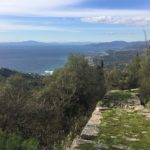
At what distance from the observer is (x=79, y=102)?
26.8m

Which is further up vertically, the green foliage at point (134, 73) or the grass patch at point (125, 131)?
the grass patch at point (125, 131)

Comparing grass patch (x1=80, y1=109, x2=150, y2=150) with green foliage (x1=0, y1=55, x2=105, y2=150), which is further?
green foliage (x1=0, y1=55, x2=105, y2=150)

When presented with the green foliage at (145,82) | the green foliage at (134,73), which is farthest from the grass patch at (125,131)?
the green foliage at (134,73)

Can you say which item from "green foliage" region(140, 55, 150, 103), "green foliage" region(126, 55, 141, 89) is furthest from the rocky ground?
"green foliage" region(126, 55, 141, 89)

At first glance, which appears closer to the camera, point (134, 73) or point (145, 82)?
point (145, 82)

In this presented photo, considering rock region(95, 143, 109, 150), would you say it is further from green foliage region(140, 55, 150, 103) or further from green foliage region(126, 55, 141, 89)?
green foliage region(126, 55, 141, 89)

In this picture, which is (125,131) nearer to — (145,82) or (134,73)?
(145,82)

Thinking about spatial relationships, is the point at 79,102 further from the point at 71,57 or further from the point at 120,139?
the point at 120,139

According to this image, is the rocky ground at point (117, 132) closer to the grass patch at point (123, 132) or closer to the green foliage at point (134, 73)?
the grass patch at point (123, 132)

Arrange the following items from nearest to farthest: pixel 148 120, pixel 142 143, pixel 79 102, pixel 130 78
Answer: pixel 142 143, pixel 148 120, pixel 79 102, pixel 130 78

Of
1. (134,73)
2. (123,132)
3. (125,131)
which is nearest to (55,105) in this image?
(125,131)

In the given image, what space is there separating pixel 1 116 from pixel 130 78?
3184 cm

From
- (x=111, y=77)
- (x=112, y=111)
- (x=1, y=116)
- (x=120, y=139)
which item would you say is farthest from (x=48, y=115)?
(x=111, y=77)

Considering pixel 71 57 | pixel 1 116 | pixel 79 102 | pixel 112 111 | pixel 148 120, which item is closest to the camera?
pixel 1 116
